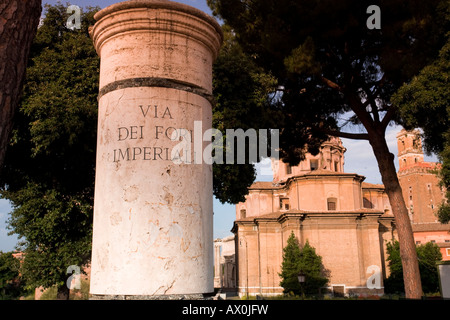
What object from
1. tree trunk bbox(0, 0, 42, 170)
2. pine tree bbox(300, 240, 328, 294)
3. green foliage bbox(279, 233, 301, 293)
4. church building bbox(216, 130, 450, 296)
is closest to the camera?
tree trunk bbox(0, 0, 42, 170)

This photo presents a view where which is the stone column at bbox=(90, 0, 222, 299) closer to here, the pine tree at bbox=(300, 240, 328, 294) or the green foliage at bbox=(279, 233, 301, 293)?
the pine tree at bbox=(300, 240, 328, 294)

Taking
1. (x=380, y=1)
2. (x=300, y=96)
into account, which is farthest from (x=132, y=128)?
(x=300, y=96)

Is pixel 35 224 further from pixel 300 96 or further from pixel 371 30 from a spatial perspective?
pixel 371 30

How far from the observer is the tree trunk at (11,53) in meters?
2.25

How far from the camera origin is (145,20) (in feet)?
13.1

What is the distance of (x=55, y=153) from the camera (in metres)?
10.9

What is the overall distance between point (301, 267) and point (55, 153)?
82.2 feet

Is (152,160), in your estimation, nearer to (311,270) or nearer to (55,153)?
(55,153)

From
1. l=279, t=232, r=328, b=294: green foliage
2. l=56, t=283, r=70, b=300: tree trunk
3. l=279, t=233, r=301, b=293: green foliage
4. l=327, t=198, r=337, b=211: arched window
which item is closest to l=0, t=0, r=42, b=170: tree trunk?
l=56, t=283, r=70, b=300: tree trunk

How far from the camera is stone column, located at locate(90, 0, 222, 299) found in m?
3.67

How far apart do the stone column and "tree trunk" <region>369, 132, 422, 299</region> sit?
28.7 ft

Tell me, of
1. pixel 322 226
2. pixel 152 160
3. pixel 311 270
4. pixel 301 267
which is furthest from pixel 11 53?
pixel 322 226

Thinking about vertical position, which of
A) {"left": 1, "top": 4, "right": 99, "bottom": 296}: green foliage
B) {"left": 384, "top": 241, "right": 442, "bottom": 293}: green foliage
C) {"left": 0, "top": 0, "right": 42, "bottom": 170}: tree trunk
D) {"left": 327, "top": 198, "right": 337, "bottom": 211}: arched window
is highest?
{"left": 327, "top": 198, "right": 337, "bottom": 211}: arched window

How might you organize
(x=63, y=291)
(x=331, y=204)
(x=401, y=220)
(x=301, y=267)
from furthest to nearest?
(x=331, y=204) → (x=301, y=267) → (x=63, y=291) → (x=401, y=220)
